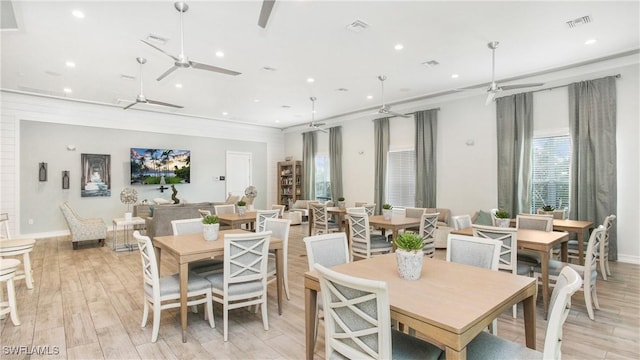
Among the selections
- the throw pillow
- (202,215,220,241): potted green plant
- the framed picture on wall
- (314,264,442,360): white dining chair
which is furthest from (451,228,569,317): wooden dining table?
the framed picture on wall

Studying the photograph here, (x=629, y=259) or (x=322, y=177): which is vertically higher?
(x=322, y=177)

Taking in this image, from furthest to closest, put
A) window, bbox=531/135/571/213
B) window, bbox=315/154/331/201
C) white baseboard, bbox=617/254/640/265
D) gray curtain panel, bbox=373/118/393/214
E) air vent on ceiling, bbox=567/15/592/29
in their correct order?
window, bbox=315/154/331/201
gray curtain panel, bbox=373/118/393/214
window, bbox=531/135/571/213
white baseboard, bbox=617/254/640/265
air vent on ceiling, bbox=567/15/592/29

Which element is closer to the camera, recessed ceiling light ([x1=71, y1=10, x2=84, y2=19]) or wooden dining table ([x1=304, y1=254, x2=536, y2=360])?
wooden dining table ([x1=304, y1=254, x2=536, y2=360])

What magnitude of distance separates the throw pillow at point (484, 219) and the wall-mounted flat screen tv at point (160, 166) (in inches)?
307

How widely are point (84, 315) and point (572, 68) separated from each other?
7777mm

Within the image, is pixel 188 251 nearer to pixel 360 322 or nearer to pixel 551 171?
pixel 360 322

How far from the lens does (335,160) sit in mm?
9625

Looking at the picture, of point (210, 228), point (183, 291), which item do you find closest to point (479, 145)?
point (210, 228)

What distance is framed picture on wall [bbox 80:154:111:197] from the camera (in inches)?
309

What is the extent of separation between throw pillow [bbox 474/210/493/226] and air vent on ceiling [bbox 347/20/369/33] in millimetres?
4070

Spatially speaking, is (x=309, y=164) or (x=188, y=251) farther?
(x=309, y=164)

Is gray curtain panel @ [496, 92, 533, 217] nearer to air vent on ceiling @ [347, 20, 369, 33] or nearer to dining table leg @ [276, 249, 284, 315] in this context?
air vent on ceiling @ [347, 20, 369, 33]

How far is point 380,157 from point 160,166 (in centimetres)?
616

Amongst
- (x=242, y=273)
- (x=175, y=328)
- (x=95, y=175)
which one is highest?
(x=95, y=175)
